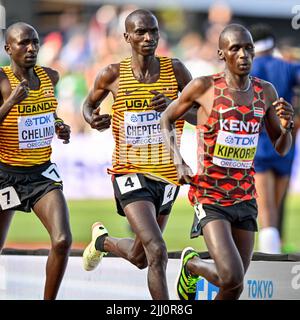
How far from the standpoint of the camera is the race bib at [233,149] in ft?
28.0

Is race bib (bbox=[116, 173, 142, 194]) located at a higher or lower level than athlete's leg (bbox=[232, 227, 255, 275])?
higher

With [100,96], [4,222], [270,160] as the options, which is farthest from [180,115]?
[270,160]

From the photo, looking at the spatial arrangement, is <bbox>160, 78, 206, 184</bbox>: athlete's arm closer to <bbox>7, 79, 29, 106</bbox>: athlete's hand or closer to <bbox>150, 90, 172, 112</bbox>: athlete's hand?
<bbox>150, 90, 172, 112</bbox>: athlete's hand

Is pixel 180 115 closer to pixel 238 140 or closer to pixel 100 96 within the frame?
pixel 238 140

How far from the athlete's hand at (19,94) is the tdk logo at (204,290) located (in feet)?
7.21

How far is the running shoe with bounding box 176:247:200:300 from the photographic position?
31.2 ft

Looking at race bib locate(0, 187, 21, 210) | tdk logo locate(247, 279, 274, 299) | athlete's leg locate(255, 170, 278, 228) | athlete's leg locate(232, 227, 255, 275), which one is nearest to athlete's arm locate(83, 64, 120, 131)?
race bib locate(0, 187, 21, 210)

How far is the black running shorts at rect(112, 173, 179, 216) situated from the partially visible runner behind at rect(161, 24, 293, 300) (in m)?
0.61

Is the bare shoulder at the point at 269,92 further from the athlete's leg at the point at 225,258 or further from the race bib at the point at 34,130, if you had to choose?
the race bib at the point at 34,130

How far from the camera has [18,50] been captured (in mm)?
9570

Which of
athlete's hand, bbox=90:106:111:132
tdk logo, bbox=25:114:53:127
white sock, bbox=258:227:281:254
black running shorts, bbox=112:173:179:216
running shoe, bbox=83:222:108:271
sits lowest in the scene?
white sock, bbox=258:227:281:254

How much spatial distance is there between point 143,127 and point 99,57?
12.7 m
